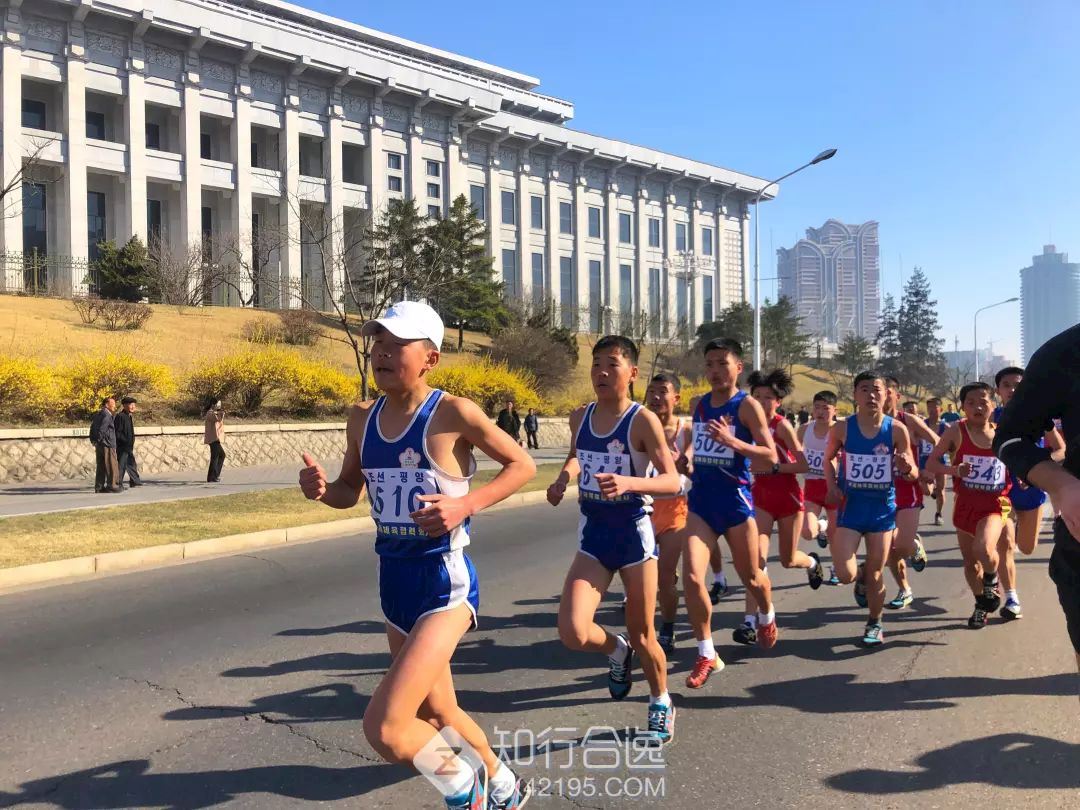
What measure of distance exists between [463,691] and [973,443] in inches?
180

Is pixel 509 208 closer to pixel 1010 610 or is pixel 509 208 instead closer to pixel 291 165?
pixel 291 165

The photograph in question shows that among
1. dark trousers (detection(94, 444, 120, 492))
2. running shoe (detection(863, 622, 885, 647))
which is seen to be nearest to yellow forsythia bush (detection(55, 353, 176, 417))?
dark trousers (detection(94, 444, 120, 492))

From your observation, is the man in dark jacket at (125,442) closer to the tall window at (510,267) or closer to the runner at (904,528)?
the runner at (904,528)

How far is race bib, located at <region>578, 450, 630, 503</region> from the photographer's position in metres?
4.80

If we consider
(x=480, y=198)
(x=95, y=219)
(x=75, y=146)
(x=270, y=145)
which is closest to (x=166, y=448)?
(x=75, y=146)

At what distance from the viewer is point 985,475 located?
6.82 metres

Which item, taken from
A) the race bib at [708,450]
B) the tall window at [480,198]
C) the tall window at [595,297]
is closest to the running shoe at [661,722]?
the race bib at [708,450]

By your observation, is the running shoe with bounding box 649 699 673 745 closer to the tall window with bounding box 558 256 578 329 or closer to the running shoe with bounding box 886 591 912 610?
the running shoe with bounding box 886 591 912 610

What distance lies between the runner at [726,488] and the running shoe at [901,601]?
1993 millimetres

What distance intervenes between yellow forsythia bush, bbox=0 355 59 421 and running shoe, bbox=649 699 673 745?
65.2ft

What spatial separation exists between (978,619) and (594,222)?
7635 cm

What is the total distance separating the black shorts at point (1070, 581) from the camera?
8.25 ft

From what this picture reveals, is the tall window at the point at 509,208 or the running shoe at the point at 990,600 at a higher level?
the tall window at the point at 509,208

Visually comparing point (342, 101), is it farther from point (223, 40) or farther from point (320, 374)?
point (320, 374)
